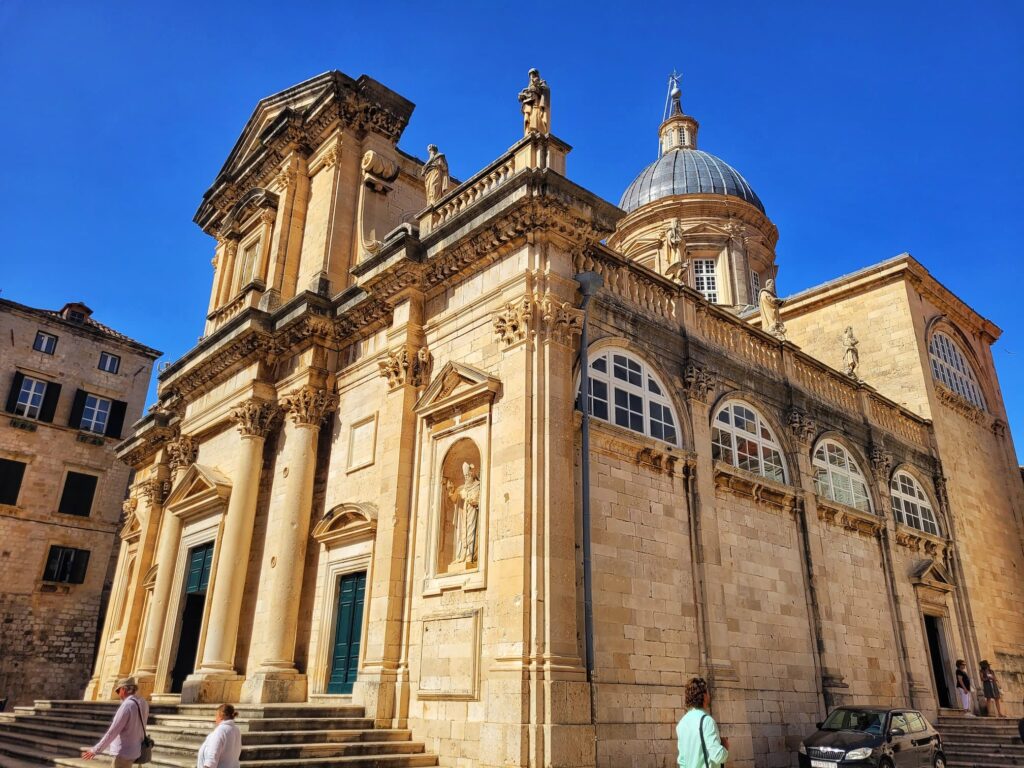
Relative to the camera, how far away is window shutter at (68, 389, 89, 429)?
1240 inches

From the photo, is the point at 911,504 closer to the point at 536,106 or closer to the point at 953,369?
the point at 953,369

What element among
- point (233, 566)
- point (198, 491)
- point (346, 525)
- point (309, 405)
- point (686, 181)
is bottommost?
point (233, 566)

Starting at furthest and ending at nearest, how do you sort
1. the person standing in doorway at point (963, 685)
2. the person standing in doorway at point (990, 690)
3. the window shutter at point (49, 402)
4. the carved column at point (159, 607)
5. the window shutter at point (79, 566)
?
the window shutter at point (49, 402) < the window shutter at point (79, 566) < the person standing in doorway at point (990, 690) < the person standing in doorway at point (963, 685) < the carved column at point (159, 607)

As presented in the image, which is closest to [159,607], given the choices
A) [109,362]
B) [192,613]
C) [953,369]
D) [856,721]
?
[192,613]

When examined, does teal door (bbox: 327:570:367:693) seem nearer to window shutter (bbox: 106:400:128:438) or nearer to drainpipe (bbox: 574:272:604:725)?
drainpipe (bbox: 574:272:604:725)

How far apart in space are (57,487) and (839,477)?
28.8 metres

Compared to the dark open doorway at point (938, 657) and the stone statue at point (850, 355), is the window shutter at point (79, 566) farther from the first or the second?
the dark open doorway at point (938, 657)

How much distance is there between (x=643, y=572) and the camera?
11.8 m

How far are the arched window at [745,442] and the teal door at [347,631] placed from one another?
23.0 feet

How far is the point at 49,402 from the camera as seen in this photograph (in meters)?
31.0

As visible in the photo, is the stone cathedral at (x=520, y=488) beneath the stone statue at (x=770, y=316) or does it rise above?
beneath

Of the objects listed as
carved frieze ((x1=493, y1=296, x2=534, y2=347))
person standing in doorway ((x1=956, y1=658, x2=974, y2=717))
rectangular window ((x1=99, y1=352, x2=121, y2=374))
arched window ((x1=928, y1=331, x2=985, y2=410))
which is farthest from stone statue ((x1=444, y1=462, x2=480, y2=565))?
rectangular window ((x1=99, y1=352, x2=121, y2=374))

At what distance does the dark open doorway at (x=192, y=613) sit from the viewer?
16.9 metres

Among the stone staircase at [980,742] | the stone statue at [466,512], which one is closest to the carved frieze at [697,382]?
the stone statue at [466,512]
